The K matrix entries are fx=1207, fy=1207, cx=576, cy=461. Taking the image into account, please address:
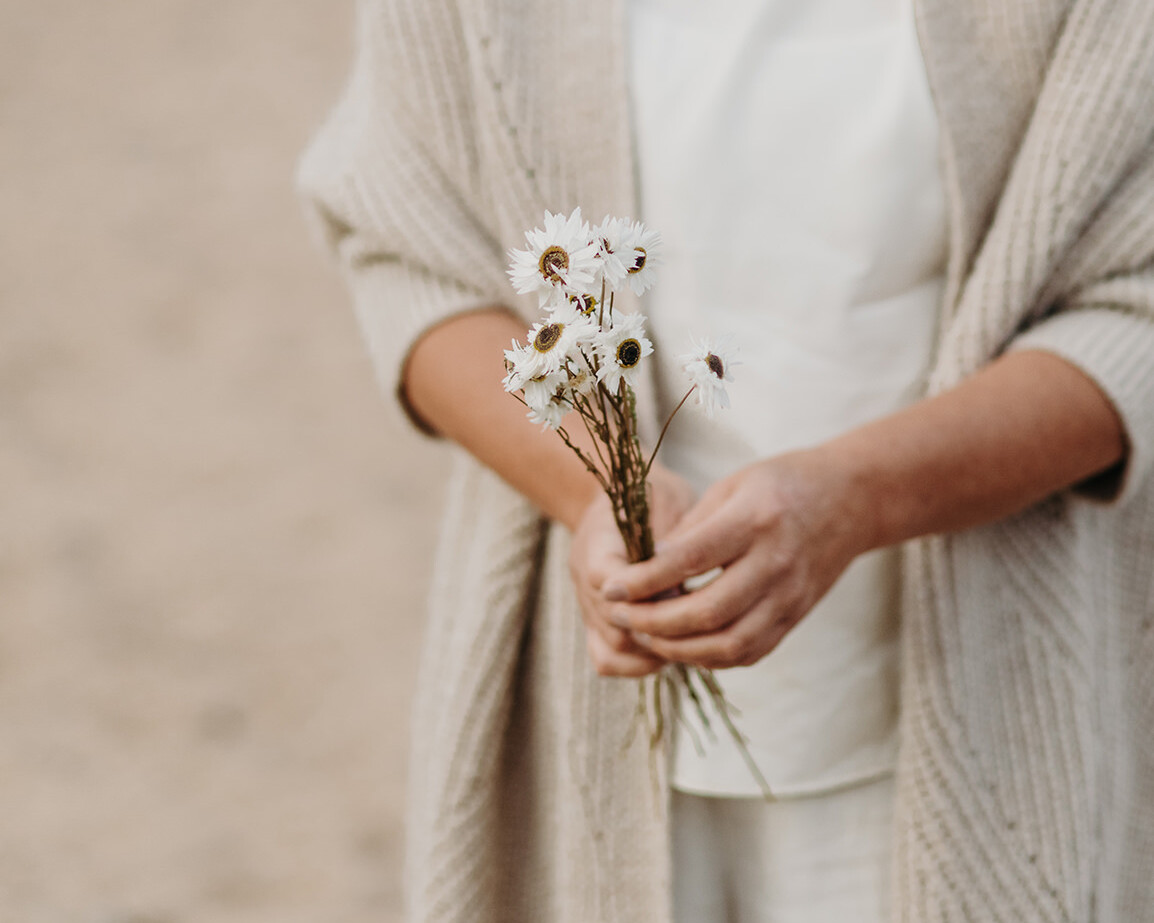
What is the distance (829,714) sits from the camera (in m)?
0.82

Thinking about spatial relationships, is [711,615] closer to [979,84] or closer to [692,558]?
[692,558]

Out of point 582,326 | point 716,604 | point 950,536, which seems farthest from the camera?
point 950,536

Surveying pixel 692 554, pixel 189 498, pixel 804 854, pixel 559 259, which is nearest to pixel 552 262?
pixel 559 259

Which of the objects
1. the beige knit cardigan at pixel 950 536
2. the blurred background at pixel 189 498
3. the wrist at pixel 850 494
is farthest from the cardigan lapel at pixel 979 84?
the blurred background at pixel 189 498

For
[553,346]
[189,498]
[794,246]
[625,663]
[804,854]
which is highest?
[189,498]

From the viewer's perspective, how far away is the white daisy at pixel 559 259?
518 millimetres

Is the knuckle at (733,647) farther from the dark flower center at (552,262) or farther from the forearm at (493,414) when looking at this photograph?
the dark flower center at (552,262)

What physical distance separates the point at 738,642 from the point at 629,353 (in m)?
0.22

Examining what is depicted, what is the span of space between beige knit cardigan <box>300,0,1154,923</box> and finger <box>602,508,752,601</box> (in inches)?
6.7

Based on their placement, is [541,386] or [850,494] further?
[850,494]

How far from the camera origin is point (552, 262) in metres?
0.53

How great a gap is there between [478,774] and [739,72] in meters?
0.51

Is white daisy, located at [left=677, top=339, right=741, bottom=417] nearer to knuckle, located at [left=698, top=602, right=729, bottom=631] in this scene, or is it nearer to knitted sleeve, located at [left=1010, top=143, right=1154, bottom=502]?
knuckle, located at [left=698, top=602, right=729, bottom=631]

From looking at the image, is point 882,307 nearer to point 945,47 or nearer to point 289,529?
point 945,47
